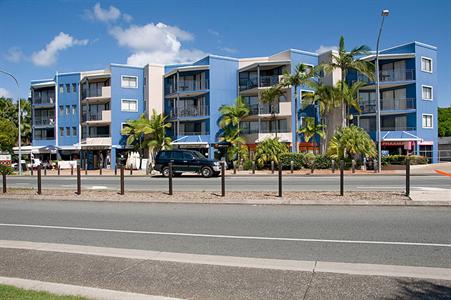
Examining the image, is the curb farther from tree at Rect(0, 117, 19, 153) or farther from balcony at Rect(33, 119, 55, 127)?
balcony at Rect(33, 119, 55, 127)

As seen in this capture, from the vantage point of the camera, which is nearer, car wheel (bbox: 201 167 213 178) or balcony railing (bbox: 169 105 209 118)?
car wheel (bbox: 201 167 213 178)

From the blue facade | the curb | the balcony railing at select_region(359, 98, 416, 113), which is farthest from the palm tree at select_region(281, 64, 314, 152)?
the curb

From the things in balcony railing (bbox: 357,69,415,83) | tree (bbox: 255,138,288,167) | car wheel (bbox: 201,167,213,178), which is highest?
balcony railing (bbox: 357,69,415,83)

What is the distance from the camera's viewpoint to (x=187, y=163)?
25938 mm

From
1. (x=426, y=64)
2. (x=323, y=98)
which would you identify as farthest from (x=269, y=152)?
(x=426, y=64)

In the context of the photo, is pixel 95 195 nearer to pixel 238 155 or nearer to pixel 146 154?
pixel 238 155

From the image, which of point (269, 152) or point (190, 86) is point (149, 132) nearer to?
point (190, 86)

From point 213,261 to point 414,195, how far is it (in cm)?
883

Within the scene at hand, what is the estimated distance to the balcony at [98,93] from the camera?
48406 mm

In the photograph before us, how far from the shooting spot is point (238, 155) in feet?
136

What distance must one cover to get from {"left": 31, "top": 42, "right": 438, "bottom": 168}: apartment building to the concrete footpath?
35759 mm

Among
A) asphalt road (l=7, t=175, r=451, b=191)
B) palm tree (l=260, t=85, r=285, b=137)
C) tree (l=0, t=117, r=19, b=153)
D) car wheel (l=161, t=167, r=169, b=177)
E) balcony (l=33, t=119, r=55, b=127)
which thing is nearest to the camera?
asphalt road (l=7, t=175, r=451, b=191)

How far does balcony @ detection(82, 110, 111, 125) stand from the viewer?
48406mm

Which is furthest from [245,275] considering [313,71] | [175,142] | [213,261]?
[175,142]
